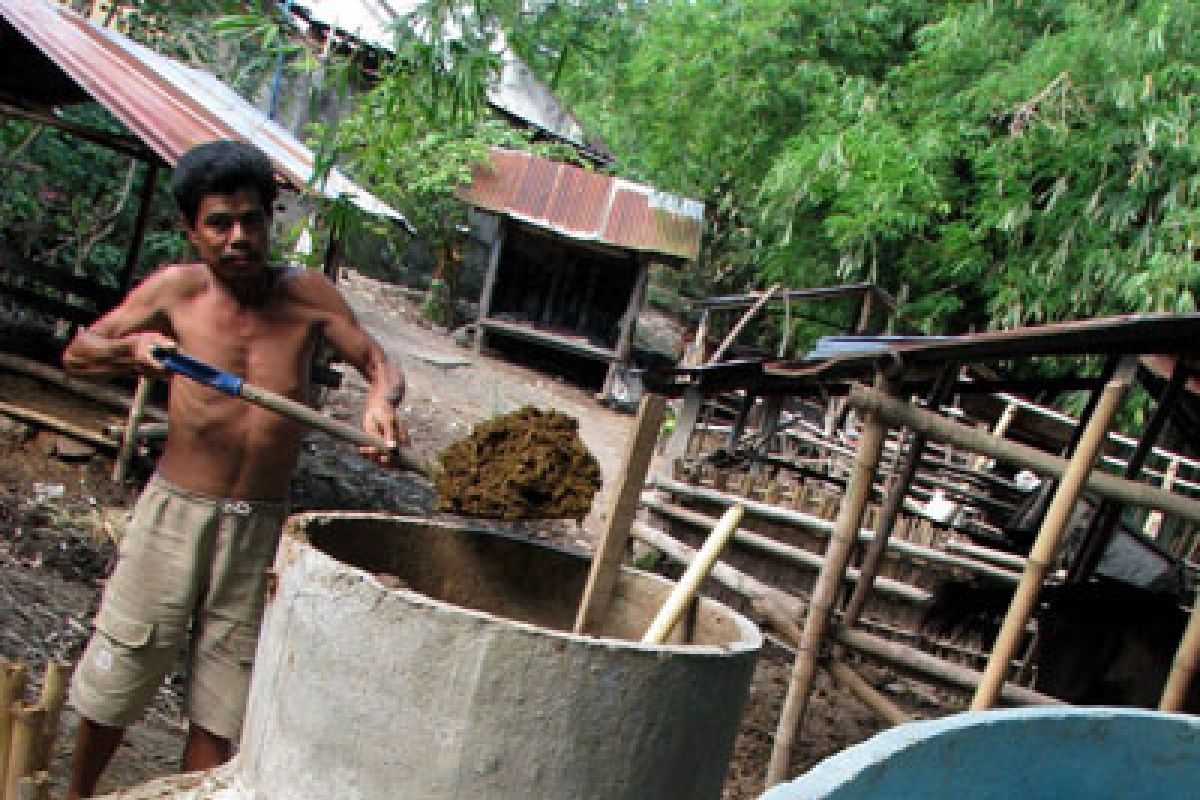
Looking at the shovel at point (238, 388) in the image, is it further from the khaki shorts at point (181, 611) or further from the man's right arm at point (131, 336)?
the khaki shorts at point (181, 611)

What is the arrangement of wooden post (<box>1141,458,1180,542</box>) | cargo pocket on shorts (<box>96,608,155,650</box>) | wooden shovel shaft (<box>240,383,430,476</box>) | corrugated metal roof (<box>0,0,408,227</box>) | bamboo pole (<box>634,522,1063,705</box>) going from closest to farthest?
wooden shovel shaft (<box>240,383,430,476</box>) < cargo pocket on shorts (<box>96,608,155,650</box>) < bamboo pole (<box>634,522,1063,705</box>) < corrugated metal roof (<box>0,0,408,227</box>) < wooden post (<box>1141,458,1180,542</box>)

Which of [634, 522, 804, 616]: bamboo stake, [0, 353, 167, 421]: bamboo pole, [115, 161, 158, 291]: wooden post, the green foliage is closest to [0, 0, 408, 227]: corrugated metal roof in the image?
[115, 161, 158, 291]: wooden post

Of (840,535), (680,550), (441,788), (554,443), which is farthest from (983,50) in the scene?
(441,788)

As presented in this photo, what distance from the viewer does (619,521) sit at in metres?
2.81

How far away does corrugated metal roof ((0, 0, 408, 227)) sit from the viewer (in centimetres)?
587

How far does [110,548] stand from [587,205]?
39.1 ft

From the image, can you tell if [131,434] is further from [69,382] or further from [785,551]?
[785,551]

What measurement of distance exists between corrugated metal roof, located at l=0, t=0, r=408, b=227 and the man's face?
110 inches

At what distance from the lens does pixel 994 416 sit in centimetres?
978

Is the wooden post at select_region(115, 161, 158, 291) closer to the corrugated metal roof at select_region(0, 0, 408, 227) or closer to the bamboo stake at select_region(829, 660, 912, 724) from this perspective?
the corrugated metal roof at select_region(0, 0, 408, 227)

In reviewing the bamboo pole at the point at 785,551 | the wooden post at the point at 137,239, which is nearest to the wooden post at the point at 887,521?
the bamboo pole at the point at 785,551

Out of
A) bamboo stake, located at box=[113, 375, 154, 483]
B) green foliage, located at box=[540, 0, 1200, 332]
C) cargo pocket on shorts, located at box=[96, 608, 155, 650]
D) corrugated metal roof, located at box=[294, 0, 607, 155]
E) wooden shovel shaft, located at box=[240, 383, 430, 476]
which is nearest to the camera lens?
wooden shovel shaft, located at box=[240, 383, 430, 476]

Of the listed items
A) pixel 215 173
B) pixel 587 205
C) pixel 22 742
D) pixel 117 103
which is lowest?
pixel 22 742

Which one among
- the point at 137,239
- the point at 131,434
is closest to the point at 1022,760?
the point at 131,434
